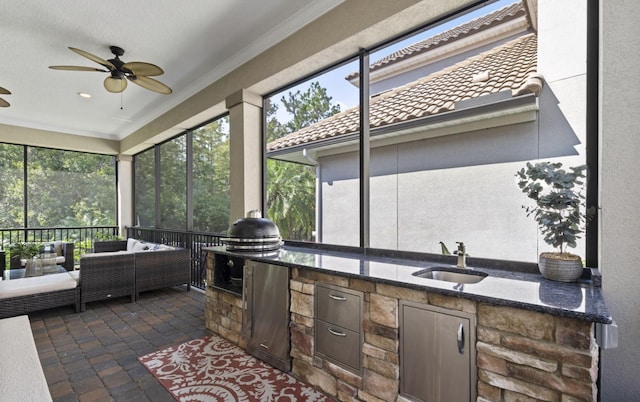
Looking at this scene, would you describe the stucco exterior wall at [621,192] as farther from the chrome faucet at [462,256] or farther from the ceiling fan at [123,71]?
the ceiling fan at [123,71]

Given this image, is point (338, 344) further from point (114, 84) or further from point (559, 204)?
point (114, 84)

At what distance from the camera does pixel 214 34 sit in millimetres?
3393

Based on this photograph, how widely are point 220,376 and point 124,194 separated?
710 cm

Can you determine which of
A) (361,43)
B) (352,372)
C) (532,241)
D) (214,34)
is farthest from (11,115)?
(532,241)

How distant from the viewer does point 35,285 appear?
3.79 meters

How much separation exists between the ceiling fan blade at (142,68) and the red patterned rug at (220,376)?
2.83 metres

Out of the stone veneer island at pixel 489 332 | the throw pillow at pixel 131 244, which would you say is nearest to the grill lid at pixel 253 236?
the stone veneer island at pixel 489 332

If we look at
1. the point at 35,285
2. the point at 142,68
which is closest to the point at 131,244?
the point at 35,285

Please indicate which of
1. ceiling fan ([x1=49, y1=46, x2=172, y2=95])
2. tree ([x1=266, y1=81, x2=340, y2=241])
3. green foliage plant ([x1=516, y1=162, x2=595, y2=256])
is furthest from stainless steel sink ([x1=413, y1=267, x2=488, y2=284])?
ceiling fan ([x1=49, y1=46, x2=172, y2=95])

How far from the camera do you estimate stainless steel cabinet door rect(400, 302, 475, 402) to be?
5.17ft

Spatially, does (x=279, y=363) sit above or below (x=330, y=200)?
below

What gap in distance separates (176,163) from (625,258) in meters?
6.61

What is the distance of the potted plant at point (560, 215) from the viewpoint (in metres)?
1.73

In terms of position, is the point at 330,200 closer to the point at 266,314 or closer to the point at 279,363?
the point at 266,314
